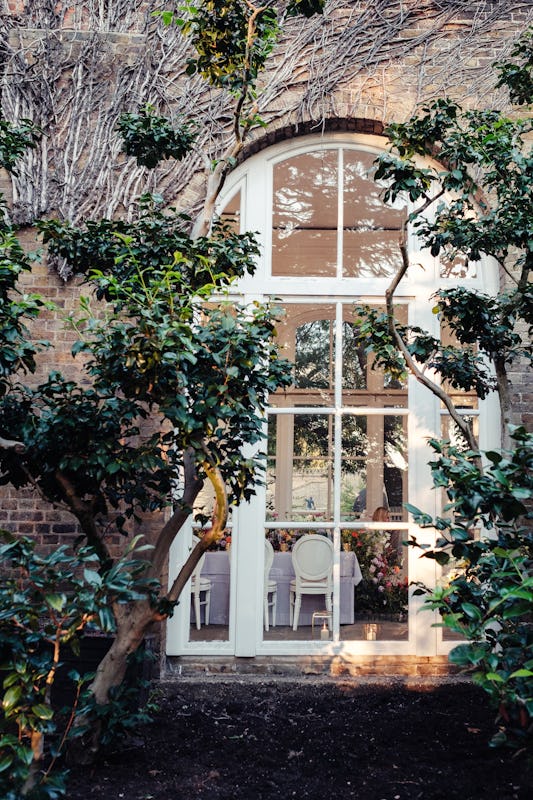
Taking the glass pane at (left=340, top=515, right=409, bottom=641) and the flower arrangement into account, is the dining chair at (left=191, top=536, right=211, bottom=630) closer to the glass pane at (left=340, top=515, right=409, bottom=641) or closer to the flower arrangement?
the glass pane at (left=340, top=515, right=409, bottom=641)

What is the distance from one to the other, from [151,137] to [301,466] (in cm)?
490

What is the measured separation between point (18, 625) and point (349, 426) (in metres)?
6.60

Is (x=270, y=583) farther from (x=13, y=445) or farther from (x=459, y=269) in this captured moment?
(x=13, y=445)

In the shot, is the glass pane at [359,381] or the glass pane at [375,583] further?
the glass pane at [359,381]

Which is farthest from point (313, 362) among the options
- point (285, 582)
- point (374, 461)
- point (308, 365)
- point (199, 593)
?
point (199, 593)

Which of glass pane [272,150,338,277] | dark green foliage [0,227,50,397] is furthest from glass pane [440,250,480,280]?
dark green foliage [0,227,50,397]

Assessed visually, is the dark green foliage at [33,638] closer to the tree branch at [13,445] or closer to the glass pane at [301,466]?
Result: the tree branch at [13,445]

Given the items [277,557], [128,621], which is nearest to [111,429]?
[128,621]

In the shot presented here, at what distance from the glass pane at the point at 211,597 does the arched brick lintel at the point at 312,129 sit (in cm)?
275

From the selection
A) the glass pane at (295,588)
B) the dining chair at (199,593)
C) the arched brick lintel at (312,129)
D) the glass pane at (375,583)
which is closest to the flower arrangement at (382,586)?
the glass pane at (375,583)

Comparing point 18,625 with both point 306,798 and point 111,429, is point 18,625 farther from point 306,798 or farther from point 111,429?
point 306,798

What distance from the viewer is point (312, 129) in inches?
186

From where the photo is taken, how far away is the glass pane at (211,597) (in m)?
4.65

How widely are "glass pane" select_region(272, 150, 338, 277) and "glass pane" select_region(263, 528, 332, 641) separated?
188 cm
